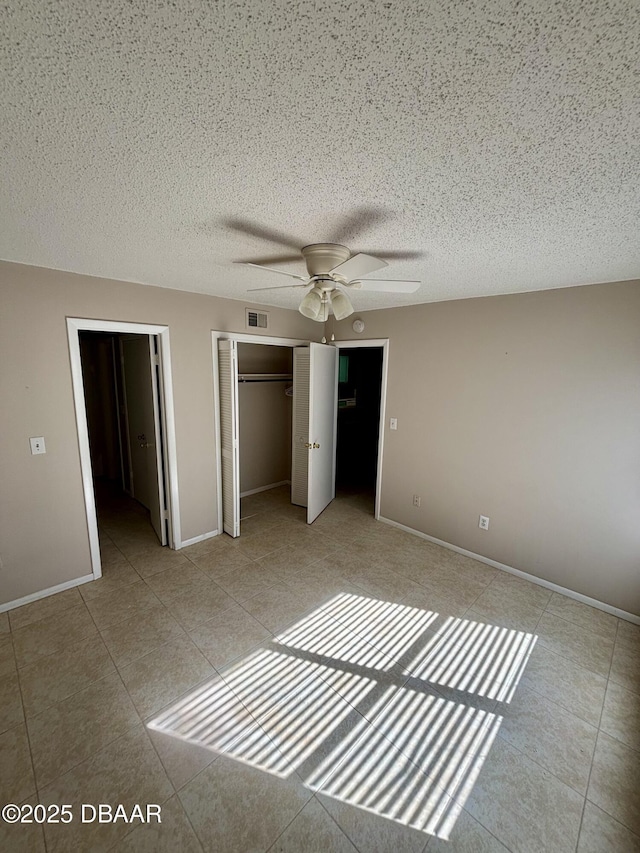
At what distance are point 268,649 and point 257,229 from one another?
2450mm

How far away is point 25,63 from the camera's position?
30.4 inches

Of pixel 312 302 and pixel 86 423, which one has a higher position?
pixel 312 302

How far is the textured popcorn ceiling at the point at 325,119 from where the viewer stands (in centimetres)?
68

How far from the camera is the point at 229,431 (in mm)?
3420

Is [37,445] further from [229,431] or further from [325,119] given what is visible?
[325,119]

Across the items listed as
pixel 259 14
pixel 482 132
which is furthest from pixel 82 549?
pixel 482 132

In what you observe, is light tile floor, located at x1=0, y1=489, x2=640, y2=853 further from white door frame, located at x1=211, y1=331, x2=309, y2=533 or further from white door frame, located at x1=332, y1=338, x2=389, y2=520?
white door frame, located at x1=332, y1=338, x2=389, y2=520

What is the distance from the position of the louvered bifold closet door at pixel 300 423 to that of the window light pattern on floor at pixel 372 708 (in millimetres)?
1965

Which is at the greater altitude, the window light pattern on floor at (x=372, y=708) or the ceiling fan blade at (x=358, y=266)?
the ceiling fan blade at (x=358, y=266)

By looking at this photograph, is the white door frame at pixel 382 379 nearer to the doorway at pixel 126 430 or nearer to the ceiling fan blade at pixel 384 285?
the ceiling fan blade at pixel 384 285

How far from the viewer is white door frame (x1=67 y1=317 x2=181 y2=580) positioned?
2590mm

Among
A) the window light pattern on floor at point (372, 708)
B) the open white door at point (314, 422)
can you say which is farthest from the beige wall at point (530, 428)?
the window light pattern on floor at point (372, 708)

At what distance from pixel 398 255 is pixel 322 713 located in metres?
2.56

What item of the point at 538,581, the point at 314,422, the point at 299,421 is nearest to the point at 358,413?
the point at 299,421
